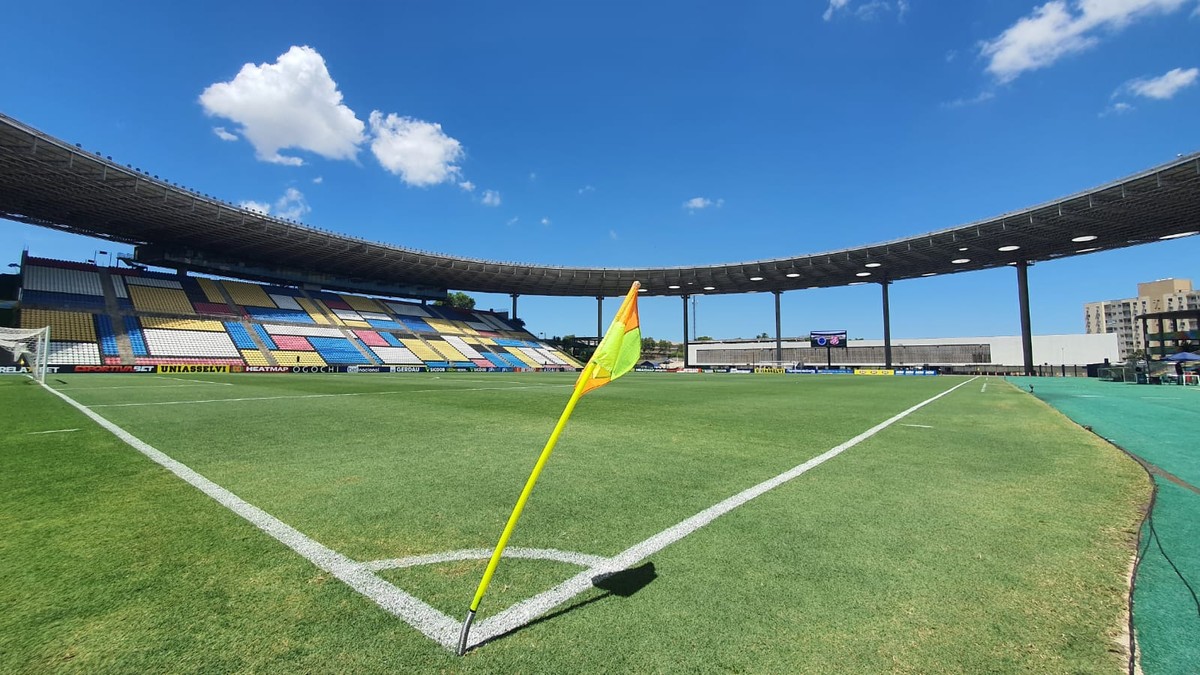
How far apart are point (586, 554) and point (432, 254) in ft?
174

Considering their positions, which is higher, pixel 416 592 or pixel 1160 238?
pixel 1160 238

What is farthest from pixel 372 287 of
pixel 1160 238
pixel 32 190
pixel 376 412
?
Answer: pixel 1160 238

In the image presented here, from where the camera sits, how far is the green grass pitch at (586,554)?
1784 millimetres

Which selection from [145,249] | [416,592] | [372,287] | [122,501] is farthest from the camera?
[372,287]

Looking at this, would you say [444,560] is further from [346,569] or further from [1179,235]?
[1179,235]

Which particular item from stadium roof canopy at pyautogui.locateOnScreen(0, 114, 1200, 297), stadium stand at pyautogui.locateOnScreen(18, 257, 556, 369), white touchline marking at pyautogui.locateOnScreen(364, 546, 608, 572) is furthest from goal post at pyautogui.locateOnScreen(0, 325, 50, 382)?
white touchline marking at pyautogui.locateOnScreen(364, 546, 608, 572)

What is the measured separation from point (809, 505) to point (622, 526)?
4.79 ft

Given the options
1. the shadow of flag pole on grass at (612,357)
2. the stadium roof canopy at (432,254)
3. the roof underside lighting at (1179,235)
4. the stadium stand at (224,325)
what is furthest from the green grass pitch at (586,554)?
the roof underside lighting at (1179,235)

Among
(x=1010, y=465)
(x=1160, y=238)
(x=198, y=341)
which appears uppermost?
(x=1160, y=238)

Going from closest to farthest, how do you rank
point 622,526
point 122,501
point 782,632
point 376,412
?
point 782,632
point 622,526
point 122,501
point 376,412

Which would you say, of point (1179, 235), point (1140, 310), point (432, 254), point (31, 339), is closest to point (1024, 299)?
point (1179, 235)

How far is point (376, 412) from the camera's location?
947 cm

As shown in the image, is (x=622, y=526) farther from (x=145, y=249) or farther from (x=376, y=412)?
(x=145, y=249)

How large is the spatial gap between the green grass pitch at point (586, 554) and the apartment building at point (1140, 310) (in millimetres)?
113096
